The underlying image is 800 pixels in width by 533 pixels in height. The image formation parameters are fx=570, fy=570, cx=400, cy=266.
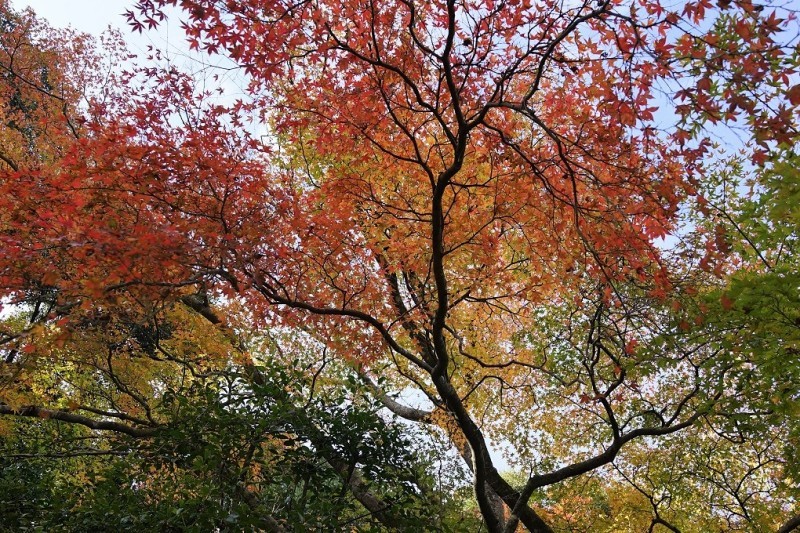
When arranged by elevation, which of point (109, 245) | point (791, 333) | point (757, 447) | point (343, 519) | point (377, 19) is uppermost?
point (377, 19)

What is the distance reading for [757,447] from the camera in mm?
8367

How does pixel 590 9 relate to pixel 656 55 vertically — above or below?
above

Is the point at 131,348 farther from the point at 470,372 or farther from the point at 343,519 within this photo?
the point at 343,519

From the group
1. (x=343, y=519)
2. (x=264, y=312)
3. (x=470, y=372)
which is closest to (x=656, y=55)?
(x=343, y=519)

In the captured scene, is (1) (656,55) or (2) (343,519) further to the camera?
(2) (343,519)

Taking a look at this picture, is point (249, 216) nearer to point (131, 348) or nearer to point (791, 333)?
point (791, 333)

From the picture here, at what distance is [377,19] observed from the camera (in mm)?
5328

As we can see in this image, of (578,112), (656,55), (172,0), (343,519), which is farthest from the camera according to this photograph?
(578,112)

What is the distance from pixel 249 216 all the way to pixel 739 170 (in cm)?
787

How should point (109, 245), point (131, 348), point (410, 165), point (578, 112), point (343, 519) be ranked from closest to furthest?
point (109, 245)
point (343, 519)
point (578, 112)
point (410, 165)
point (131, 348)

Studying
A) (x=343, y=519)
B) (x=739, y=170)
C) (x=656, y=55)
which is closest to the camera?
(x=656, y=55)

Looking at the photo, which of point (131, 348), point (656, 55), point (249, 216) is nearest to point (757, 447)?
point (656, 55)

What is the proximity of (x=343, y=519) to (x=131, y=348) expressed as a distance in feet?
25.9

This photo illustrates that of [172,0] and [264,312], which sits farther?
[264,312]
